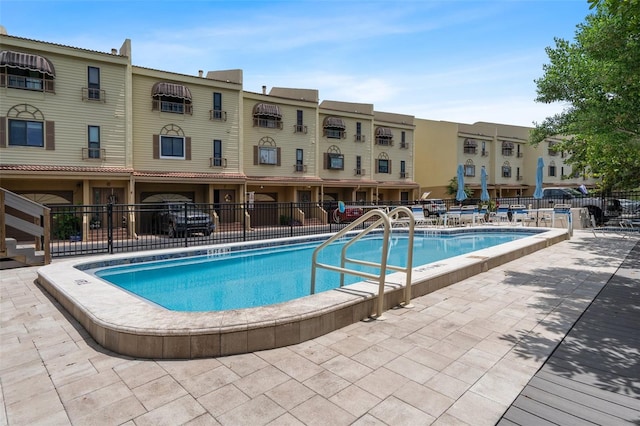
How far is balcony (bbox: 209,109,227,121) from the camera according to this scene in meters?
21.5

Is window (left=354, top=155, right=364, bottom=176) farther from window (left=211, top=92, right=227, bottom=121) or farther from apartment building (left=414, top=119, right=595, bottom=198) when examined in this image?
window (left=211, top=92, right=227, bottom=121)

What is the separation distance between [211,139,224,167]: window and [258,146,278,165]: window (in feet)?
9.62

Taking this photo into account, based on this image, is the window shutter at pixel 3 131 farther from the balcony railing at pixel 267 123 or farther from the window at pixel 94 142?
the balcony railing at pixel 267 123

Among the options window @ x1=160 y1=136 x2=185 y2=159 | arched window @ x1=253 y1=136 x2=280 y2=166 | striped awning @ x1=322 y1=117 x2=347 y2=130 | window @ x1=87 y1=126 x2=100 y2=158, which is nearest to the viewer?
window @ x1=87 y1=126 x2=100 y2=158

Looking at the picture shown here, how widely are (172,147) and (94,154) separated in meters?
3.87

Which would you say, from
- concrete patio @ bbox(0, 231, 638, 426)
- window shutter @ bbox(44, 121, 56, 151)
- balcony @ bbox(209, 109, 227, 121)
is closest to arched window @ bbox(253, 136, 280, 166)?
balcony @ bbox(209, 109, 227, 121)

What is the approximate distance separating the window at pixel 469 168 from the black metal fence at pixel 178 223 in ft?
24.1

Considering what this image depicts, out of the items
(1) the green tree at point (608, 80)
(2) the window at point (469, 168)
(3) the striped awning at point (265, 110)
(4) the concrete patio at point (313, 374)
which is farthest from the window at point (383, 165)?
(4) the concrete patio at point (313, 374)

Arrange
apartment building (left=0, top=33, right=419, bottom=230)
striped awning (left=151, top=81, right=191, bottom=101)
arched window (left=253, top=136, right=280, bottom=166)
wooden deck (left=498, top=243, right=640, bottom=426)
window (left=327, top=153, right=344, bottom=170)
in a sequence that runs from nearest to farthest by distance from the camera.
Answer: wooden deck (left=498, top=243, right=640, bottom=426) → apartment building (left=0, top=33, right=419, bottom=230) → striped awning (left=151, top=81, right=191, bottom=101) → arched window (left=253, top=136, right=280, bottom=166) → window (left=327, top=153, right=344, bottom=170)

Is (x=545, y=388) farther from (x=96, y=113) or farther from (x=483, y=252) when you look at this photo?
(x=96, y=113)

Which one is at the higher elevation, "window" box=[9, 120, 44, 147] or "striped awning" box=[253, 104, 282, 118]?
"striped awning" box=[253, 104, 282, 118]

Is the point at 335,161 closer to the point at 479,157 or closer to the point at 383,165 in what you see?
the point at 383,165

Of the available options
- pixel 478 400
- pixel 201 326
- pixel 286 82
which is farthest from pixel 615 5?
pixel 286 82

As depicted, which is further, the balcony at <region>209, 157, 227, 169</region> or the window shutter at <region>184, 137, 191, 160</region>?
the balcony at <region>209, 157, 227, 169</region>
